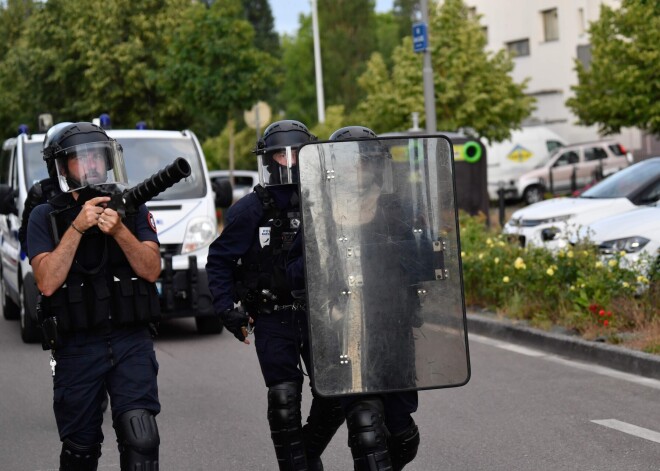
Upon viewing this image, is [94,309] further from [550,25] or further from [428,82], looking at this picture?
[550,25]

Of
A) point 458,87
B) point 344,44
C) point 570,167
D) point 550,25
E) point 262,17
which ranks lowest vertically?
point 570,167

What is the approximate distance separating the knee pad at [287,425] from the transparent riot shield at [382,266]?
41 centimetres

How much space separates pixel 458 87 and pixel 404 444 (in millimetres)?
31858

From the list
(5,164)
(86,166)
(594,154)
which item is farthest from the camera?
(594,154)

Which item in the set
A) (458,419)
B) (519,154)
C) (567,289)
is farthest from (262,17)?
(458,419)

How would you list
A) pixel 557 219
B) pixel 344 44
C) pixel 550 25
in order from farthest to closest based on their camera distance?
pixel 344 44 → pixel 550 25 → pixel 557 219

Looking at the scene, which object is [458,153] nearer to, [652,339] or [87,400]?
[652,339]

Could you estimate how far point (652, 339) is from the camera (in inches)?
391

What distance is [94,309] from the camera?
5.03 m

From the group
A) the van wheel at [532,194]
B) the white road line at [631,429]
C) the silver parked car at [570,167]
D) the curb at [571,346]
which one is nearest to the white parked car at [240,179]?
the van wheel at [532,194]

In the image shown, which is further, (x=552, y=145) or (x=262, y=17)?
(x=262, y=17)

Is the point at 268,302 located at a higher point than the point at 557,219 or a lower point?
higher

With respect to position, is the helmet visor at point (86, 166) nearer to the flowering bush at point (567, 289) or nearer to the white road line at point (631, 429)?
the white road line at point (631, 429)

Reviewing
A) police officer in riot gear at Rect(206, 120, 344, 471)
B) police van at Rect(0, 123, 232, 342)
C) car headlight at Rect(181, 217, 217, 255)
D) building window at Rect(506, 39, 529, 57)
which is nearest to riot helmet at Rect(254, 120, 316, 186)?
police officer in riot gear at Rect(206, 120, 344, 471)
